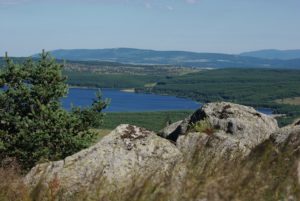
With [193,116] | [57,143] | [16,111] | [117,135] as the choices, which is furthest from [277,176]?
[16,111]

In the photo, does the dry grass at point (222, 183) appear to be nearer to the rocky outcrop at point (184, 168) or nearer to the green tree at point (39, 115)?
the rocky outcrop at point (184, 168)

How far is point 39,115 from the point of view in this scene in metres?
35.2

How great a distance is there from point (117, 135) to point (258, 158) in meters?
8.54

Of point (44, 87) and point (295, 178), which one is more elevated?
point (295, 178)

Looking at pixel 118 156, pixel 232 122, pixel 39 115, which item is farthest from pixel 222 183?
pixel 39 115

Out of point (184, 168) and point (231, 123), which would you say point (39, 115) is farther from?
point (184, 168)

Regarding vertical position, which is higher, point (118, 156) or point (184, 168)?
point (184, 168)

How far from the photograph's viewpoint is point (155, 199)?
4.98 metres

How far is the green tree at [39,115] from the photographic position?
32.4 meters

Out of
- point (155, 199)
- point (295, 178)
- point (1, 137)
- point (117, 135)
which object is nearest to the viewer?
point (155, 199)

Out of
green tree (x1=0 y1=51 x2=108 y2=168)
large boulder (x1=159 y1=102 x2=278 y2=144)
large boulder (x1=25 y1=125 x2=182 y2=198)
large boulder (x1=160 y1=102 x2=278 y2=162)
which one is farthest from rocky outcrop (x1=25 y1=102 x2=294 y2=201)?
green tree (x1=0 y1=51 x2=108 y2=168)

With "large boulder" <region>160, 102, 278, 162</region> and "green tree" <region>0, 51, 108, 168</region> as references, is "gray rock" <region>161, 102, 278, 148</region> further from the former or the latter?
"green tree" <region>0, 51, 108, 168</region>

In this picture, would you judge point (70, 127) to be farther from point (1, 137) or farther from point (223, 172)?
point (223, 172)

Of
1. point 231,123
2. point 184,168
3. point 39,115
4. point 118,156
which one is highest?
point 184,168
